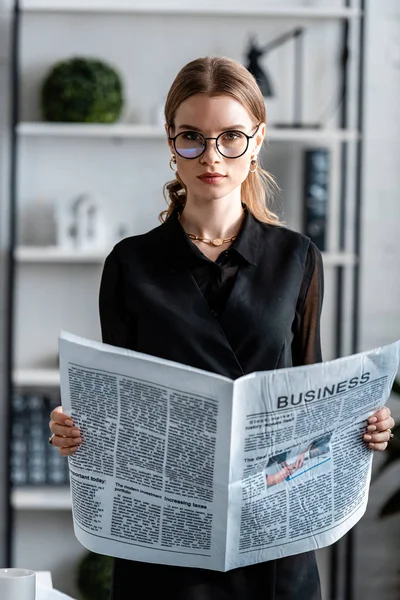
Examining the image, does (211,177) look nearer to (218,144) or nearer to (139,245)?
(218,144)

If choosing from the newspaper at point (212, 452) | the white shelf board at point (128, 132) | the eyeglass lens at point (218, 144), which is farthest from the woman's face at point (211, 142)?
the white shelf board at point (128, 132)

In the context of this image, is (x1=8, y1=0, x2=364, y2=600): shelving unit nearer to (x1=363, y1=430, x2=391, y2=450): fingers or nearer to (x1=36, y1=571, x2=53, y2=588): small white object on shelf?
(x1=36, y1=571, x2=53, y2=588): small white object on shelf

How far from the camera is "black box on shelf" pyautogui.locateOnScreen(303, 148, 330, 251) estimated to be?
2.84 metres

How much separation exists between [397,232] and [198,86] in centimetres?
201

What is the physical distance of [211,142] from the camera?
107 cm

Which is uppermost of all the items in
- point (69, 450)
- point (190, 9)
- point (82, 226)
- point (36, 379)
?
point (190, 9)

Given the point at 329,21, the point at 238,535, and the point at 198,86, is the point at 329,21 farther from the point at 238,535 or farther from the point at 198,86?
Answer: the point at 238,535

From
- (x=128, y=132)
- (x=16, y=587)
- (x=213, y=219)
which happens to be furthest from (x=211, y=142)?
(x=128, y=132)

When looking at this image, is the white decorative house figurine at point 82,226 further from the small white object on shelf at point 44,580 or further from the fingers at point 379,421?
the fingers at point 379,421

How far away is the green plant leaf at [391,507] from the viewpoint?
8.69 ft

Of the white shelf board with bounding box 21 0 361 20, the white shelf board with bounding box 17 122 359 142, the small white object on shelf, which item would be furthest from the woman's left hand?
the white shelf board with bounding box 21 0 361 20

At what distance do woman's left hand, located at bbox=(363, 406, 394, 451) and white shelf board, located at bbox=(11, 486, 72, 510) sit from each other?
1.80 metres

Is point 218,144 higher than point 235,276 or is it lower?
higher

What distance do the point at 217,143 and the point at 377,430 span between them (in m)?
0.40
